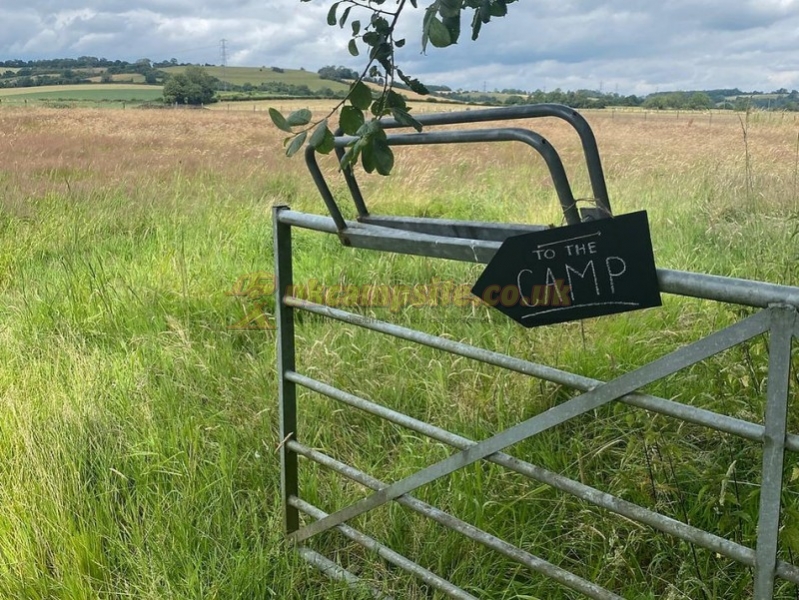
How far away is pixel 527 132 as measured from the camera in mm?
1284

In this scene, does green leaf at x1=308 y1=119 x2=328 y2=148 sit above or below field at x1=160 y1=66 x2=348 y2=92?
below

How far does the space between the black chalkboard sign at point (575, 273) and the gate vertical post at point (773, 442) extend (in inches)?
7.4

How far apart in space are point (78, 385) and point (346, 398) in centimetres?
159

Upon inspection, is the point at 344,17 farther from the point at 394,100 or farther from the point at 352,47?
the point at 394,100

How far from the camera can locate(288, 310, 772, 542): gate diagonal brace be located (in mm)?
1103

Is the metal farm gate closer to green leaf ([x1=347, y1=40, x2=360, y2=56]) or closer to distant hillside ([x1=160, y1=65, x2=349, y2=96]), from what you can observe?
green leaf ([x1=347, y1=40, x2=360, y2=56])

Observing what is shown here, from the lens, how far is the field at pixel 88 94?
3118cm

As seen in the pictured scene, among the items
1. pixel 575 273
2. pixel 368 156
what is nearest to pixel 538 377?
pixel 575 273

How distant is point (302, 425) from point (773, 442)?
1.89 m

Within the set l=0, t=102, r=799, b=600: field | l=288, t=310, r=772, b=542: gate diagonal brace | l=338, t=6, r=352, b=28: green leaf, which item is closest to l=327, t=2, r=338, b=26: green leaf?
l=338, t=6, r=352, b=28: green leaf

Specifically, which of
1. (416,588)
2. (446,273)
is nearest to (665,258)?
(446,273)

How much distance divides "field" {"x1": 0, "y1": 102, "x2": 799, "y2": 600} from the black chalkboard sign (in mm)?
600

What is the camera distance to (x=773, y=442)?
3.58 feet

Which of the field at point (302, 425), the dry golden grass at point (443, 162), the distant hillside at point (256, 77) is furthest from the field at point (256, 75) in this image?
the field at point (302, 425)
